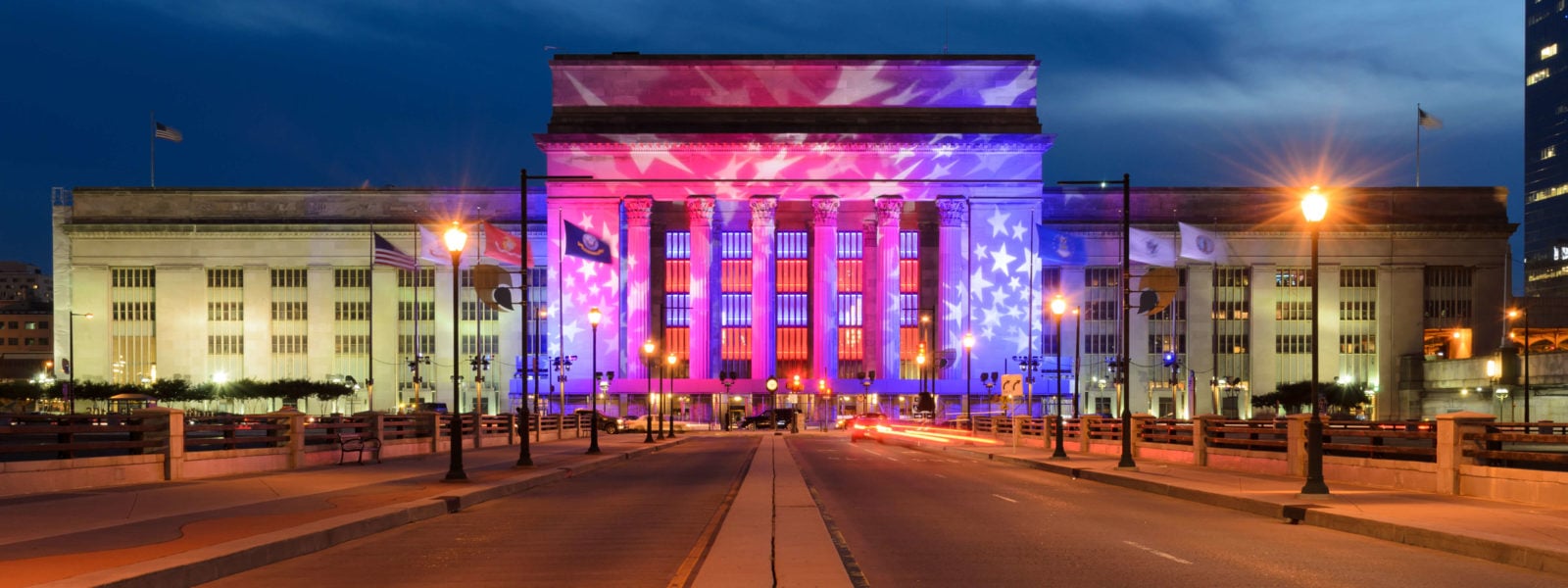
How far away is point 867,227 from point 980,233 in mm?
11150

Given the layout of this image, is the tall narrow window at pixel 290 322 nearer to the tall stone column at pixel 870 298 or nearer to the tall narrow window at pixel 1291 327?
the tall stone column at pixel 870 298

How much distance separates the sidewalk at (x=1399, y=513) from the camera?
1540 centimetres

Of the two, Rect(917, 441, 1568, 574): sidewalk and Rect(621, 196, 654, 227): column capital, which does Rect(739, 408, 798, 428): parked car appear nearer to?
Rect(621, 196, 654, 227): column capital

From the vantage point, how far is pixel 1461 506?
67.1 feet

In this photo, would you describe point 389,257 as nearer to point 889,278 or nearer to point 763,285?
point 763,285

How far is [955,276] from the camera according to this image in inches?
4281

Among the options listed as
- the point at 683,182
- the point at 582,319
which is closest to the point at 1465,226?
the point at 683,182

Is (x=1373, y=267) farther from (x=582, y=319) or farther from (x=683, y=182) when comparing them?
(x=582, y=319)

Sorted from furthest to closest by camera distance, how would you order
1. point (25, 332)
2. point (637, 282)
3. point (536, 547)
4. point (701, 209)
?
point (25, 332)
point (701, 209)
point (637, 282)
point (536, 547)

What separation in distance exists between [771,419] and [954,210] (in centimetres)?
2411

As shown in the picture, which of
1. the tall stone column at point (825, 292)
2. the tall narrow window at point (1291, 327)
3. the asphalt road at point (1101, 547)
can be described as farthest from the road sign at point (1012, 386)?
the tall narrow window at point (1291, 327)

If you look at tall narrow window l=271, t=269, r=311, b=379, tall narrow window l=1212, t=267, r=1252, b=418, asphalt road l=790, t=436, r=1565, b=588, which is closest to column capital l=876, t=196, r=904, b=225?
→ tall narrow window l=1212, t=267, r=1252, b=418

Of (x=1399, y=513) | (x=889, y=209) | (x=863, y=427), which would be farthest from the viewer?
(x=889, y=209)

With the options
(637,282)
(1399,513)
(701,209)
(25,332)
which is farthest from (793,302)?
(25,332)
